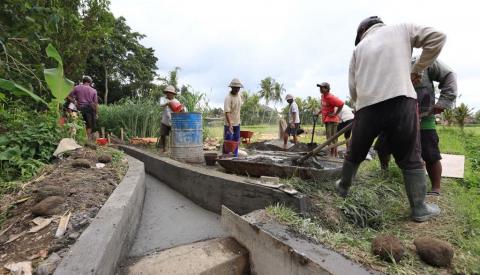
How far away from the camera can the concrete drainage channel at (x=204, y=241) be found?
1.59m

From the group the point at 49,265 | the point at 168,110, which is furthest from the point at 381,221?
the point at 168,110

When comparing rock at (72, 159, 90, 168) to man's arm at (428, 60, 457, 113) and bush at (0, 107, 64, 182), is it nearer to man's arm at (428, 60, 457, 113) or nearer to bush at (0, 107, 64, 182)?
bush at (0, 107, 64, 182)

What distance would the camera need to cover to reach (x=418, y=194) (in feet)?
7.23

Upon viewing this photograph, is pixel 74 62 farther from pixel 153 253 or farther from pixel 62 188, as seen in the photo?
pixel 153 253

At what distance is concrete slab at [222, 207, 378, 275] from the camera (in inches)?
61.7

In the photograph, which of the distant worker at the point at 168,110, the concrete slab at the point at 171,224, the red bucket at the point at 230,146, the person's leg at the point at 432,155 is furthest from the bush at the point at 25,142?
the person's leg at the point at 432,155

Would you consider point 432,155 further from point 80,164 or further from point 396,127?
point 80,164

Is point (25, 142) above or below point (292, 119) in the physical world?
below

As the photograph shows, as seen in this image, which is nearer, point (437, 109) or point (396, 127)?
point (396, 127)

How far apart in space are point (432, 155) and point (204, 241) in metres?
2.45

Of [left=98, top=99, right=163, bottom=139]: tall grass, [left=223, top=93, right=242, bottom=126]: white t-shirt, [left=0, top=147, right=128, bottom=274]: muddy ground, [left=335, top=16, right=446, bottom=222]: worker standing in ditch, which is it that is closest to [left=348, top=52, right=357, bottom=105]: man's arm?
[left=335, top=16, right=446, bottom=222]: worker standing in ditch

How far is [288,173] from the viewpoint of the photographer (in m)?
3.17

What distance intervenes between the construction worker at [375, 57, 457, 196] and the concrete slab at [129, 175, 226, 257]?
2047mm

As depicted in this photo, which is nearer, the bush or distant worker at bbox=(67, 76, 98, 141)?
the bush
